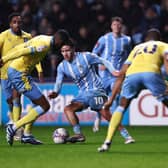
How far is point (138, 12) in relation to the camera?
61.7ft

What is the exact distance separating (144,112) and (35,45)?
6265mm

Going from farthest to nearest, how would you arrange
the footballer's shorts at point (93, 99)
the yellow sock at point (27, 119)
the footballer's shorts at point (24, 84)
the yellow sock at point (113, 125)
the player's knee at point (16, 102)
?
the player's knee at point (16, 102) < the footballer's shorts at point (93, 99) < the footballer's shorts at point (24, 84) < the yellow sock at point (27, 119) < the yellow sock at point (113, 125)

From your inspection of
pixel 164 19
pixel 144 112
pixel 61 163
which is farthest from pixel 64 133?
pixel 164 19

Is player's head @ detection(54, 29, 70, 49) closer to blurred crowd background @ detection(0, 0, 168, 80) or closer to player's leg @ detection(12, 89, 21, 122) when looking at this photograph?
player's leg @ detection(12, 89, 21, 122)

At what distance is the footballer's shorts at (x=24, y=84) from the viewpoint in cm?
1200

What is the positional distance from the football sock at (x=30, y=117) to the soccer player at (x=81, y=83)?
627mm

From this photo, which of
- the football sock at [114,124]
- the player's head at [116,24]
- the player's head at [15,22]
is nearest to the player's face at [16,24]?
the player's head at [15,22]

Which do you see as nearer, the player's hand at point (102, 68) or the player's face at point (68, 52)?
the player's face at point (68, 52)

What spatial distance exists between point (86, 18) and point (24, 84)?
711cm

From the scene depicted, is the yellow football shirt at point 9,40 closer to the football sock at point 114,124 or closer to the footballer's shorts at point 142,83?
the footballer's shorts at point 142,83

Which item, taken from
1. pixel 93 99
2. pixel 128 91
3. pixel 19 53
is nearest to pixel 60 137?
pixel 93 99

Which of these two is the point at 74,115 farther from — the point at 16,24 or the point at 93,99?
the point at 16,24

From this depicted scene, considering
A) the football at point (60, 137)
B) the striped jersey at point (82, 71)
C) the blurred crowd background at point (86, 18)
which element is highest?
the blurred crowd background at point (86, 18)

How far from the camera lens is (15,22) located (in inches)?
522
